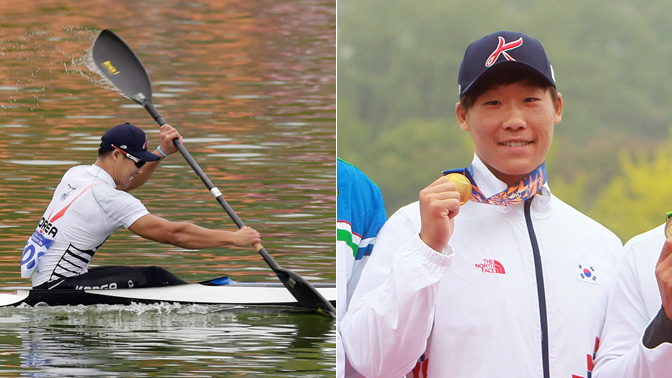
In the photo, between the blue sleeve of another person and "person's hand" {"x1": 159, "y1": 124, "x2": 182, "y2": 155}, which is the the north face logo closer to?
the blue sleeve of another person

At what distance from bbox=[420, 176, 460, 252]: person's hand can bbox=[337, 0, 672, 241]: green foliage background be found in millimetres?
12378

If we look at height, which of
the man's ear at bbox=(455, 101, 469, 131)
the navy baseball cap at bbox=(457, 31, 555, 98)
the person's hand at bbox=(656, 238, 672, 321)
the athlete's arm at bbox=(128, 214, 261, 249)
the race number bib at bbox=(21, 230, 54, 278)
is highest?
the navy baseball cap at bbox=(457, 31, 555, 98)

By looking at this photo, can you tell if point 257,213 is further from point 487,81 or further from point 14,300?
point 487,81

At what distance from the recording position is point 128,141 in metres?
3.83

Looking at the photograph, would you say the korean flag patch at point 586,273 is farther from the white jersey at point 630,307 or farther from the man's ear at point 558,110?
the man's ear at point 558,110

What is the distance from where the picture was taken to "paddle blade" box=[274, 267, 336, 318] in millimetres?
3957

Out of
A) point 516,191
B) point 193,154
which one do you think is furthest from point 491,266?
point 193,154

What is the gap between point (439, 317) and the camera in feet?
3.67

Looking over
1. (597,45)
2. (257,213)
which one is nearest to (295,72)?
(257,213)

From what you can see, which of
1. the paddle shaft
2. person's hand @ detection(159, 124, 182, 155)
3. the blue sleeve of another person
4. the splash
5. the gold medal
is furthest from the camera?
the splash

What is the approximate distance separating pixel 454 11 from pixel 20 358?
15.6 metres

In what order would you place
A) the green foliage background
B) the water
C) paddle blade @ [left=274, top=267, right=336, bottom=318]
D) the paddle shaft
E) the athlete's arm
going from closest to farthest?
the water → the athlete's arm → paddle blade @ [left=274, top=267, right=336, bottom=318] → the paddle shaft → the green foliage background

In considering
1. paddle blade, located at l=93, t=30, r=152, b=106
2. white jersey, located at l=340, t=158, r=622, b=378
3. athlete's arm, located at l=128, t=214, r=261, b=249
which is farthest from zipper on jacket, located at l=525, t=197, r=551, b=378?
paddle blade, located at l=93, t=30, r=152, b=106

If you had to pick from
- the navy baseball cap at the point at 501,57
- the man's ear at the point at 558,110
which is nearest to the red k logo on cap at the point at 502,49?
the navy baseball cap at the point at 501,57
